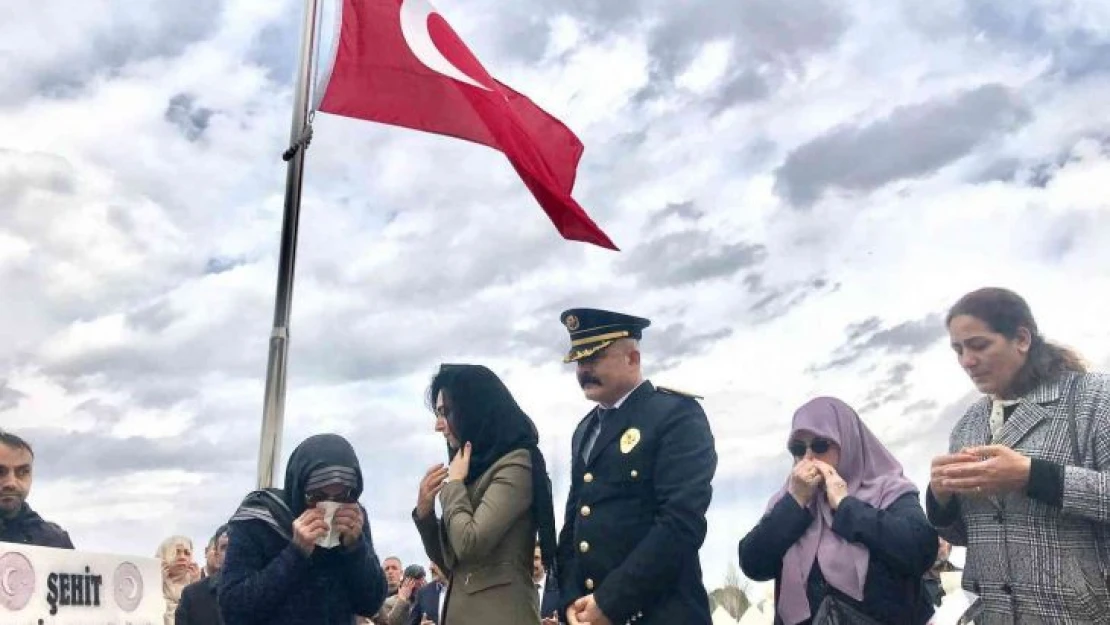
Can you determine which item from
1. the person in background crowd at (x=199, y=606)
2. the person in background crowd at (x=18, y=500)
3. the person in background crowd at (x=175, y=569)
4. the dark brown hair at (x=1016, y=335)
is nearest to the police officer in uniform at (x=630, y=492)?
the dark brown hair at (x=1016, y=335)

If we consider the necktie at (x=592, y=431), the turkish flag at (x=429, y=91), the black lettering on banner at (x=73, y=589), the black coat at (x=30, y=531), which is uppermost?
the turkish flag at (x=429, y=91)

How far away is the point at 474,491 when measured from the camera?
496 cm

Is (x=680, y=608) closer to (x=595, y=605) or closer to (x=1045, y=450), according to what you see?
(x=595, y=605)

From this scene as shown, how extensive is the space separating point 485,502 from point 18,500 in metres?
2.87

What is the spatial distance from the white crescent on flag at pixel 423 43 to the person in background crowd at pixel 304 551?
2.48 meters

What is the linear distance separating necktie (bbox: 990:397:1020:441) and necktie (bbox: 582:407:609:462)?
176cm

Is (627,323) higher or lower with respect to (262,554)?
higher

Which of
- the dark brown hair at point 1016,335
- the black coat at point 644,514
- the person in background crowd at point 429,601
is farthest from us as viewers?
the person in background crowd at point 429,601

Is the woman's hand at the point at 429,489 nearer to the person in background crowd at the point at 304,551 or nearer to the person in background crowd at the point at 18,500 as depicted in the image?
the person in background crowd at the point at 304,551

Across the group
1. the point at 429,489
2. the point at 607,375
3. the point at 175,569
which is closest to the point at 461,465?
the point at 429,489

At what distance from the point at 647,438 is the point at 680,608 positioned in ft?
2.52

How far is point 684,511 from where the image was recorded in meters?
4.73

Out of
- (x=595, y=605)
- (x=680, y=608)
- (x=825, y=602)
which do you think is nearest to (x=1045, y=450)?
(x=825, y=602)

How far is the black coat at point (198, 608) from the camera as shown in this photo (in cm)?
683
